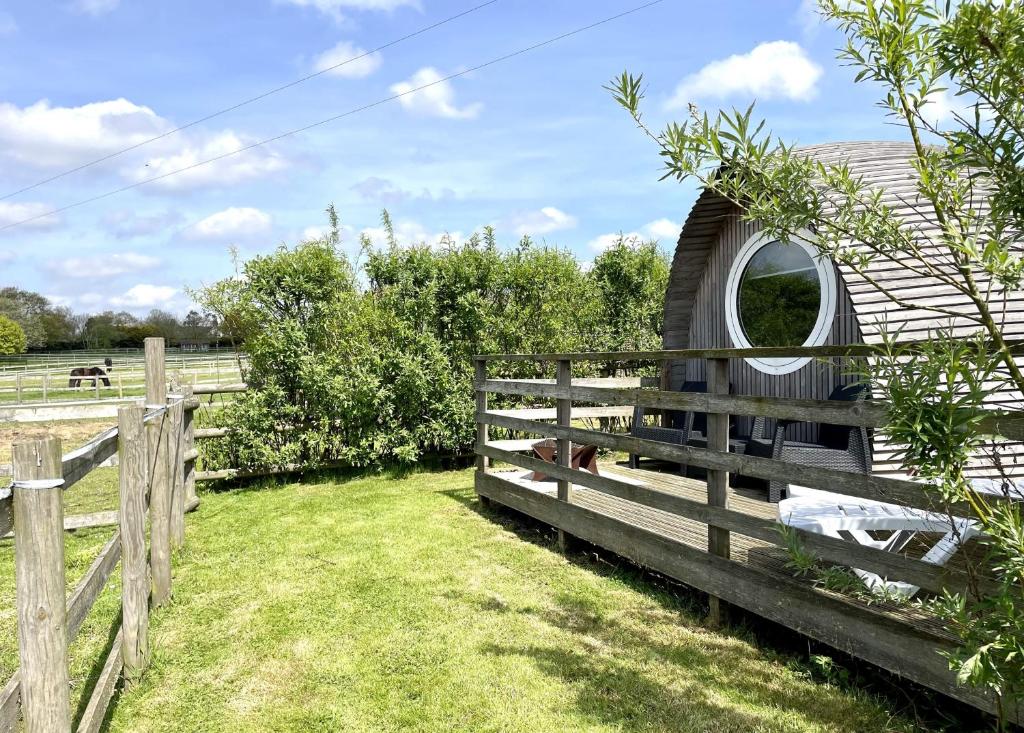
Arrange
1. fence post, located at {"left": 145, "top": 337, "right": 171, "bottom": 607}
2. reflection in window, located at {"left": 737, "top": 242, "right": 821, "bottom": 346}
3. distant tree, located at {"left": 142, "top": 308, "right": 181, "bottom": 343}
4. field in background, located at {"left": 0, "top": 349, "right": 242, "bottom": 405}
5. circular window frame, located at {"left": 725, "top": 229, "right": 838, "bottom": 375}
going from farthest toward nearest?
distant tree, located at {"left": 142, "top": 308, "right": 181, "bottom": 343}
field in background, located at {"left": 0, "top": 349, "right": 242, "bottom": 405}
reflection in window, located at {"left": 737, "top": 242, "right": 821, "bottom": 346}
circular window frame, located at {"left": 725, "top": 229, "right": 838, "bottom": 375}
fence post, located at {"left": 145, "top": 337, "right": 171, "bottom": 607}

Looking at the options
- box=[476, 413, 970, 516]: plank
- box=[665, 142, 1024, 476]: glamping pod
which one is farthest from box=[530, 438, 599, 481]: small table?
box=[665, 142, 1024, 476]: glamping pod

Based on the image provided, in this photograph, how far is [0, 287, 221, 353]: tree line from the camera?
57906 millimetres

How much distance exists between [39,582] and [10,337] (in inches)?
2384

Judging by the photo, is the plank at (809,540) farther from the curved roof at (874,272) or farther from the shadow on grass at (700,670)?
the curved roof at (874,272)

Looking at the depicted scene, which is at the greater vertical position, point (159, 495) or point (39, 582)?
point (39, 582)

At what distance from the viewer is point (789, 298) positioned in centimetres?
694

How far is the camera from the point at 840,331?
249 inches

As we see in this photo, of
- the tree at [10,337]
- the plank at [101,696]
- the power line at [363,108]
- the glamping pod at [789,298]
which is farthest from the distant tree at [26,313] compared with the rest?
the plank at [101,696]

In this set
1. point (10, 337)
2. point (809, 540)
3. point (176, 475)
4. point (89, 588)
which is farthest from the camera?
point (10, 337)

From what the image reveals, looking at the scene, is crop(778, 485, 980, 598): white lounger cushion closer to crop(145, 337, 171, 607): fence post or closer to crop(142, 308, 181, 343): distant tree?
crop(145, 337, 171, 607): fence post

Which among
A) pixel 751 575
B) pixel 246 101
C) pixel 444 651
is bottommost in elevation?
pixel 444 651

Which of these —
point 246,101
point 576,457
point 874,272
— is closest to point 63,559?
point 576,457

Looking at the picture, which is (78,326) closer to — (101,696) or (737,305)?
(737,305)

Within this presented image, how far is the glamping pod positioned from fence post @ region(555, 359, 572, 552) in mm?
2225
